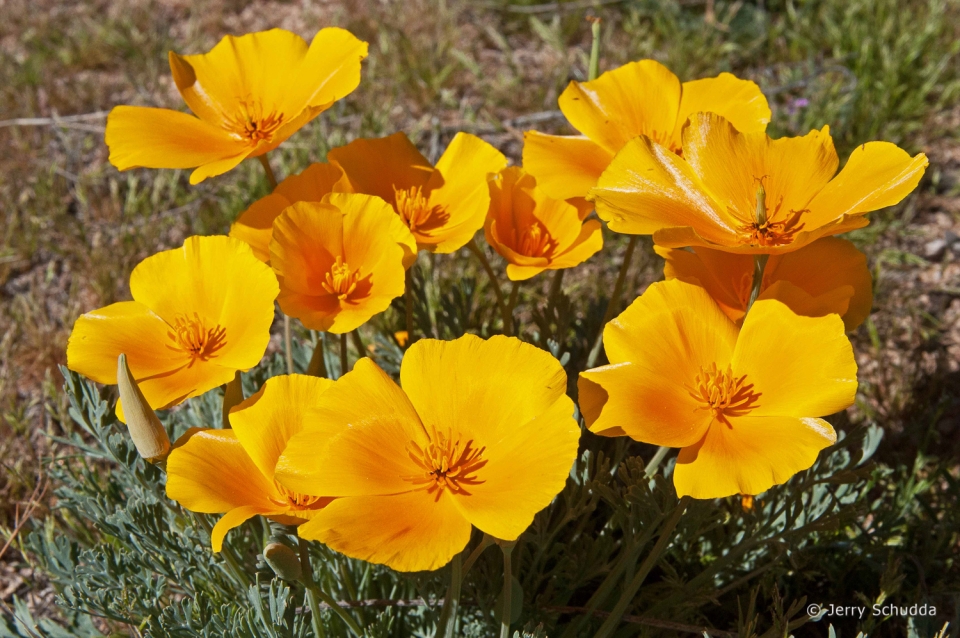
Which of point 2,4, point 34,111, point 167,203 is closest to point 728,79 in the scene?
point 167,203

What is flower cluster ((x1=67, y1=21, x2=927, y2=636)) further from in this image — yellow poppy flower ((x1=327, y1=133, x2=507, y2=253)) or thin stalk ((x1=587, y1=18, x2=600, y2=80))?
thin stalk ((x1=587, y1=18, x2=600, y2=80))

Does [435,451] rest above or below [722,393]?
below

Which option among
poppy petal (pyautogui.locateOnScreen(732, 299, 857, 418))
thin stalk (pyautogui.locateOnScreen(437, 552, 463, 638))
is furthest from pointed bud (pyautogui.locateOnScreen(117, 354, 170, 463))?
poppy petal (pyautogui.locateOnScreen(732, 299, 857, 418))

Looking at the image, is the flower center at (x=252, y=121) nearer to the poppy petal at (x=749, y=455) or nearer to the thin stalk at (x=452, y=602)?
the thin stalk at (x=452, y=602)

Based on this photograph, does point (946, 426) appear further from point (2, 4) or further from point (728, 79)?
point (2, 4)

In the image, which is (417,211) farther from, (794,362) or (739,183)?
(794,362)

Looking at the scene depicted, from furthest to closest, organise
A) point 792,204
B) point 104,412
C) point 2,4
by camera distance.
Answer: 1. point 2,4
2. point 104,412
3. point 792,204

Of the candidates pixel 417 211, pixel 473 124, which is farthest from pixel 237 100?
pixel 473 124
